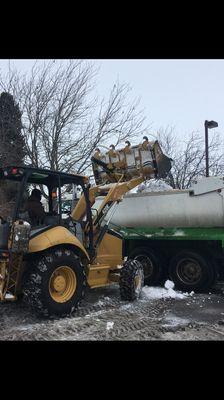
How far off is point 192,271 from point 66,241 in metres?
4.00

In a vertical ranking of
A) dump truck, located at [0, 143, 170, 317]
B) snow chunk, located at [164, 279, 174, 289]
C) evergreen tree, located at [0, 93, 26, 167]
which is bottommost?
snow chunk, located at [164, 279, 174, 289]

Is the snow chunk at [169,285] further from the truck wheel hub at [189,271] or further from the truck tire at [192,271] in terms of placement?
the truck wheel hub at [189,271]

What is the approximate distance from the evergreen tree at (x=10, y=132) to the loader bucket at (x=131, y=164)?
504 centimetres

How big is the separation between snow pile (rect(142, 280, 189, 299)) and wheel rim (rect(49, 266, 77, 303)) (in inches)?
95.4

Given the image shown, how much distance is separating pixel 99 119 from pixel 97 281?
7.96m

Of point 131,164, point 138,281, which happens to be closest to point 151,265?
point 138,281

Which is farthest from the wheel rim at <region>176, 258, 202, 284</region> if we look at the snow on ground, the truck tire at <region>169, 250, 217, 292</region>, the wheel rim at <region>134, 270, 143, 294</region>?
the snow on ground

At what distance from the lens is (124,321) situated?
669 centimetres

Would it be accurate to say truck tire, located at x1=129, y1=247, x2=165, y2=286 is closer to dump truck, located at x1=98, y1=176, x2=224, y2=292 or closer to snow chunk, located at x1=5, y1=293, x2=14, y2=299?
dump truck, located at x1=98, y1=176, x2=224, y2=292

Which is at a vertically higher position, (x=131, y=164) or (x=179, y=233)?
(x=131, y=164)

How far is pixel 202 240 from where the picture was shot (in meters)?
9.55

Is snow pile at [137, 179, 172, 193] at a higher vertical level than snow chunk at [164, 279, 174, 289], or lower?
higher

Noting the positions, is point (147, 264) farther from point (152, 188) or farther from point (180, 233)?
point (152, 188)

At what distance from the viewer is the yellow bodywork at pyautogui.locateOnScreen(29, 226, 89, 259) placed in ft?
21.6
